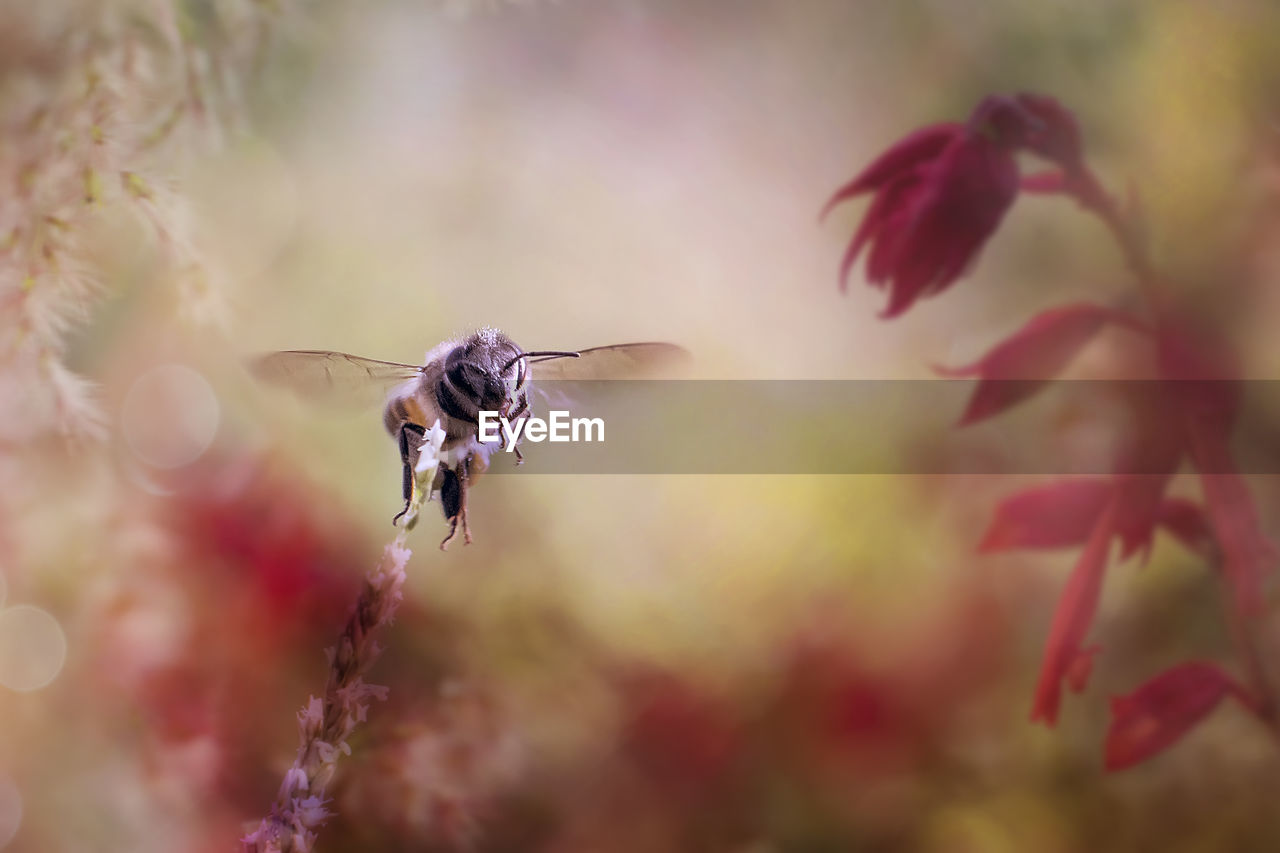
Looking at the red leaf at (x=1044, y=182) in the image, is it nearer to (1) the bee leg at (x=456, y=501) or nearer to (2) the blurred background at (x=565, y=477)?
(2) the blurred background at (x=565, y=477)

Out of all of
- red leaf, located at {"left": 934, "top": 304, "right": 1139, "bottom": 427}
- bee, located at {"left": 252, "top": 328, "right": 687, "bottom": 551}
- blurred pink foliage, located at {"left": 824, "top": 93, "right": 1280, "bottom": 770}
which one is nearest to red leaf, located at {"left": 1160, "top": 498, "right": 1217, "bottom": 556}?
blurred pink foliage, located at {"left": 824, "top": 93, "right": 1280, "bottom": 770}

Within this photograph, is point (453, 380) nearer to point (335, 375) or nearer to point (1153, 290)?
point (335, 375)

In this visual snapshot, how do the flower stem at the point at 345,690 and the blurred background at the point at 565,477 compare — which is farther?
the blurred background at the point at 565,477

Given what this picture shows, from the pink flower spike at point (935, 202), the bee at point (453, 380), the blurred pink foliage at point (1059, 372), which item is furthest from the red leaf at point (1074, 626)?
the bee at point (453, 380)

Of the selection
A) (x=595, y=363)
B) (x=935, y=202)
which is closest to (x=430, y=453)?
(x=595, y=363)

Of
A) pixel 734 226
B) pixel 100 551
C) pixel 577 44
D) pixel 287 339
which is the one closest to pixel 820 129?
pixel 734 226

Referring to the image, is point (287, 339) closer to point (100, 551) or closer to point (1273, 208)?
point (100, 551)
